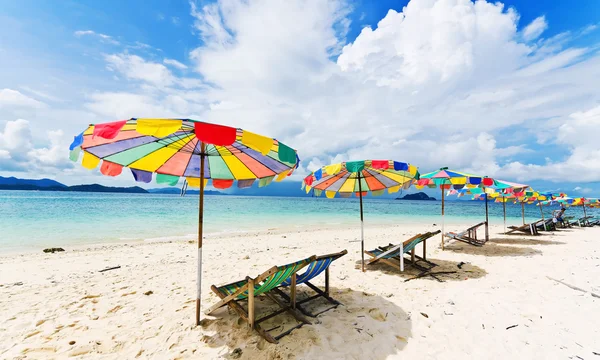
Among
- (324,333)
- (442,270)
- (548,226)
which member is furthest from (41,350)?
(548,226)

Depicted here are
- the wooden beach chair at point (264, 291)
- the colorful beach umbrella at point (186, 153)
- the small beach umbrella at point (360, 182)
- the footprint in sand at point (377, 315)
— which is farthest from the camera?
the small beach umbrella at point (360, 182)

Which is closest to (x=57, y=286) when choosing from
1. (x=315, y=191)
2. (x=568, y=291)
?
(x=315, y=191)

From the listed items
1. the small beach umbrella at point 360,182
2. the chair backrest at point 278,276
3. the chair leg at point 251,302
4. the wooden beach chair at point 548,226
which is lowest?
the wooden beach chair at point 548,226

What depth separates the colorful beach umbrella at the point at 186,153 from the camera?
2.15 m

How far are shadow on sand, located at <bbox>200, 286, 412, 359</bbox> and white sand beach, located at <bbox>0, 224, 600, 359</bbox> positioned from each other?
1 centimetres

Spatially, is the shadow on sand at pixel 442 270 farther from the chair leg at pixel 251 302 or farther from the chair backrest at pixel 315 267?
the chair leg at pixel 251 302

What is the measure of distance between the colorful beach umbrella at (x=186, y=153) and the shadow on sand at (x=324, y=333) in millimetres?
530

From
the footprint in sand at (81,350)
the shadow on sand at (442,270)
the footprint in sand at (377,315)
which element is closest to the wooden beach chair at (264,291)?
the footprint in sand at (377,315)

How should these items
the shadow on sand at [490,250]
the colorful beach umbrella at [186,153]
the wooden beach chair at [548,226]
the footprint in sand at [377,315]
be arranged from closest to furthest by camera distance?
the colorful beach umbrella at [186,153], the footprint in sand at [377,315], the shadow on sand at [490,250], the wooden beach chair at [548,226]

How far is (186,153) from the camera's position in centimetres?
360

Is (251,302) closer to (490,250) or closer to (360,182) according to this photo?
(360,182)

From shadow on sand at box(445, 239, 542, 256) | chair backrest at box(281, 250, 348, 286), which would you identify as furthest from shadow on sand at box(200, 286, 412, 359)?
shadow on sand at box(445, 239, 542, 256)

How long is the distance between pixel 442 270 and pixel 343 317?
3.60 metres

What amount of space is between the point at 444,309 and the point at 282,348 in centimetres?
255
